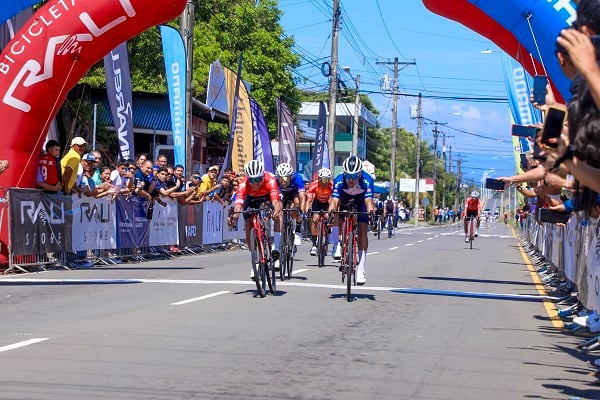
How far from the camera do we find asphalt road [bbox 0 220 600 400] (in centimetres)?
693

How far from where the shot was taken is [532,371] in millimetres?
8062

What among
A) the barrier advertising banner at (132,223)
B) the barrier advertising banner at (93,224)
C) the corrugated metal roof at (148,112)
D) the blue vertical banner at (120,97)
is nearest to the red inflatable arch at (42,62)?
the barrier advertising banner at (93,224)

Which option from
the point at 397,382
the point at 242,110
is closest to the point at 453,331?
the point at 397,382

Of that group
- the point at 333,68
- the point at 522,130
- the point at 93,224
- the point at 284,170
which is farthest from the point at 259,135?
the point at 522,130

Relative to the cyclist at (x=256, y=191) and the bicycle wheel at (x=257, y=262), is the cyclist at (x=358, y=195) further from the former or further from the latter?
the bicycle wheel at (x=257, y=262)

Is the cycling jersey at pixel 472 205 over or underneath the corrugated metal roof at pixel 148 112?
underneath

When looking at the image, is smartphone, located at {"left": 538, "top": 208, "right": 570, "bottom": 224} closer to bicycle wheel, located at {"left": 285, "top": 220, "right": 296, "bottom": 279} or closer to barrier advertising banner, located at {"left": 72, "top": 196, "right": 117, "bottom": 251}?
bicycle wheel, located at {"left": 285, "top": 220, "right": 296, "bottom": 279}

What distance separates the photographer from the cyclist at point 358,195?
13.5 metres

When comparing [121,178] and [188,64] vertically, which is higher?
[188,64]

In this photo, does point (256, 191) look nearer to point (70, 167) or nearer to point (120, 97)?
point (70, 167)

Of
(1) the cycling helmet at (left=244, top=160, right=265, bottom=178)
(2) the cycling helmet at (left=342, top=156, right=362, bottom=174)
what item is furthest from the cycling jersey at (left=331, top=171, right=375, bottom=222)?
(1) the cycling helmet at (left=244, top=160, right=265, bottom=178)

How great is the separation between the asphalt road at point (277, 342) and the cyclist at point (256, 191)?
1151 millimetres

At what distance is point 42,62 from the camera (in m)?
17.1

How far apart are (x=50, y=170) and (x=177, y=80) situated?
9285mm
